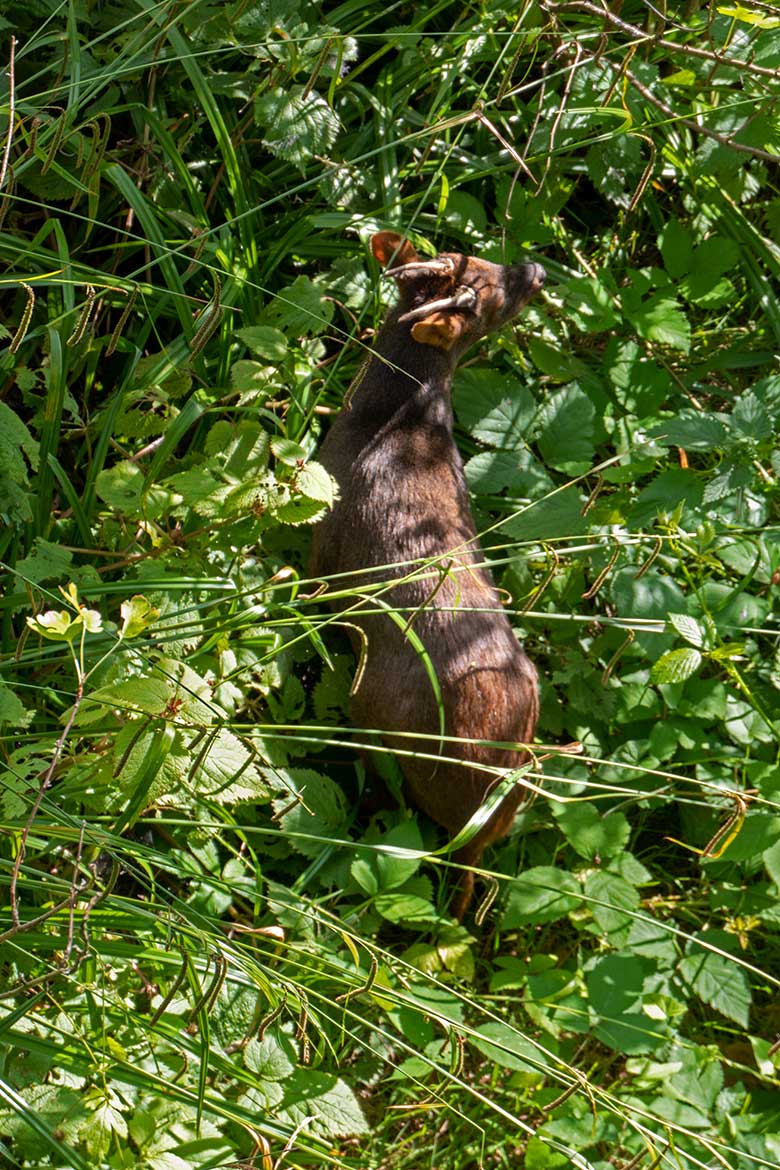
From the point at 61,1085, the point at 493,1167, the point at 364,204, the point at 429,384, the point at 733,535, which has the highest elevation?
the point at 364,204

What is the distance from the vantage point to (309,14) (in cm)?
379

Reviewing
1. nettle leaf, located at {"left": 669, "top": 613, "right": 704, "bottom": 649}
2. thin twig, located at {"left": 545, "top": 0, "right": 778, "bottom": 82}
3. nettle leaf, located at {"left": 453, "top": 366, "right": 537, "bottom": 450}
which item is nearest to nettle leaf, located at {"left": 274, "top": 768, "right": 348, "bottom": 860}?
nettle leaf, located at {"left": 669, "top": 613, "right": 704, "bottom": 649}

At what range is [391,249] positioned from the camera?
12.4ft

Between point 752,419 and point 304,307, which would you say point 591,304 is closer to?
point 752,419

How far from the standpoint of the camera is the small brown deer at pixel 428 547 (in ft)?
10.9

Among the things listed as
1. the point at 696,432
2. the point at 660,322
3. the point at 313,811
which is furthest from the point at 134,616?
the point at 660,322

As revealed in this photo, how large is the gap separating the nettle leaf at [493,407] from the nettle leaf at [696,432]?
0.47m

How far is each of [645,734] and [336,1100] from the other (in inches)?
66.2

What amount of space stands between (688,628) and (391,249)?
5.23ft

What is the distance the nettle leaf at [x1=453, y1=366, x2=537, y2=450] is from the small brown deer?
0.08 meters

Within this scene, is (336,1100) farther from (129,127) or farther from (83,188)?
(129,127)

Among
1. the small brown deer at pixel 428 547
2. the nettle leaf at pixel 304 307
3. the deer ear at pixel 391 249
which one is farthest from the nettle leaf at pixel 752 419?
the nettle leaf at pixel 304 307

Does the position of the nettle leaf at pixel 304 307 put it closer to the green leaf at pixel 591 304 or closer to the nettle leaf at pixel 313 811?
the green leaf at pixel 591 304

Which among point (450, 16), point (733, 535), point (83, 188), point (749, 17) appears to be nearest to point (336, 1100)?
point (733, 535)
